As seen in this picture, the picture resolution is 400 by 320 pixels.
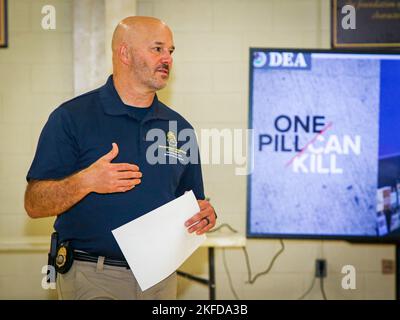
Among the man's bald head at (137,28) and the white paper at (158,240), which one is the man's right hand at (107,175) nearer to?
the white paper at (158,240)

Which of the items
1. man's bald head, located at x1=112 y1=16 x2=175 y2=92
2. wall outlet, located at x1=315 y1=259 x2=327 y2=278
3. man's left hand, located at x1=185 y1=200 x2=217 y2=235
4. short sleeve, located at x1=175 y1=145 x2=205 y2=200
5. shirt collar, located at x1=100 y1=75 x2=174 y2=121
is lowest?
wall outlet, located at x1=315 y1=259 x2=327 y2=278

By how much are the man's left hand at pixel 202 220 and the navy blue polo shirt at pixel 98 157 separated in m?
0.10

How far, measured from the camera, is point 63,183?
5.12ft

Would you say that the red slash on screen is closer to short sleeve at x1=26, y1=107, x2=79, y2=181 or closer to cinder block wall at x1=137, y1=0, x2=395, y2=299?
cinder block wall at x1=137, y1=0, x2=395, y2=299

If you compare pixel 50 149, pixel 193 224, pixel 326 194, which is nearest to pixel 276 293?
pixel 326 194

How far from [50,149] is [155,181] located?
335 millimetres

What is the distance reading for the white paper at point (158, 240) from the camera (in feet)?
5.27

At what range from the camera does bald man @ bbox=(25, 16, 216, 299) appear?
1.58 metres

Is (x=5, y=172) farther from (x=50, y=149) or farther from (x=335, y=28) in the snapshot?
(x=335, y=28)

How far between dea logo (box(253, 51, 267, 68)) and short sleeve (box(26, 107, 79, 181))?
4.15 feet

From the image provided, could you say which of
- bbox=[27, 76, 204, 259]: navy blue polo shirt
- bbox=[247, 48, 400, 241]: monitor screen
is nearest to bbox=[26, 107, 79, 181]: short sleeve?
bbox=[27, 76, 204, 259]: navy blue polo shirt

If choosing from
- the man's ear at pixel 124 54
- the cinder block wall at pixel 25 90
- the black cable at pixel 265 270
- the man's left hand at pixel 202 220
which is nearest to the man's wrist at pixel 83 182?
the man's left hand at pixel 202 220

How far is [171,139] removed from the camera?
181 centimetres
